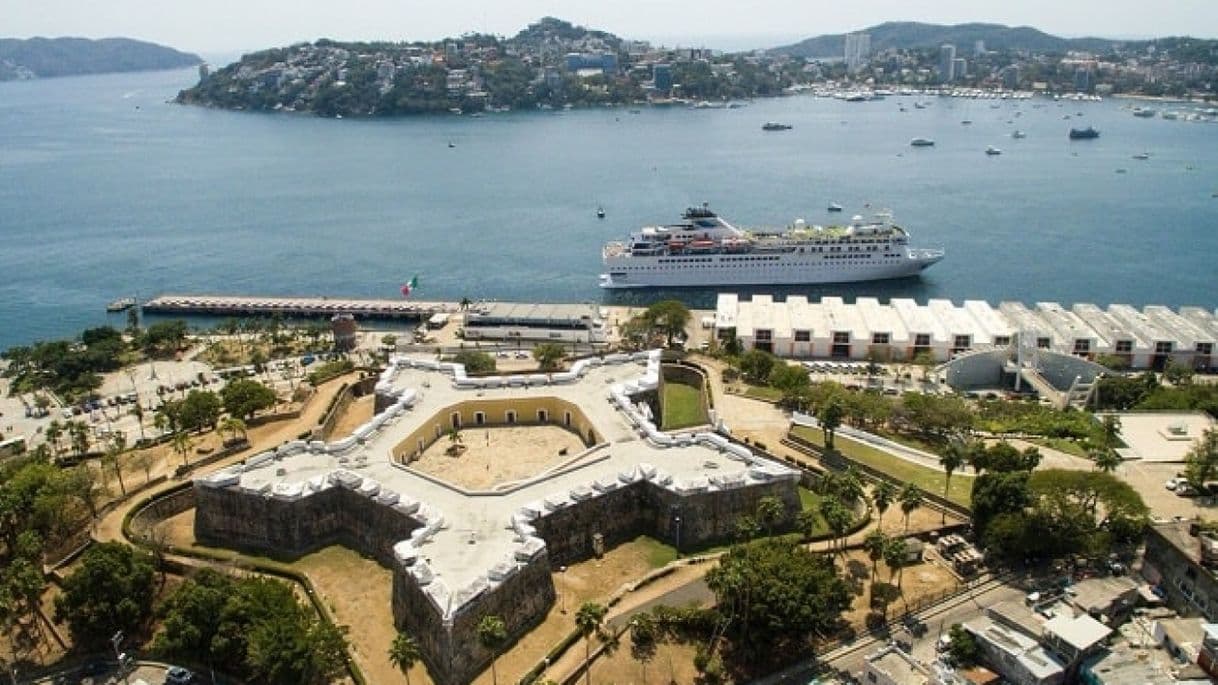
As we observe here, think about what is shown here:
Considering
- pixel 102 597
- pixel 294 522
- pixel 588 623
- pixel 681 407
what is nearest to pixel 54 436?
pixel 294 522

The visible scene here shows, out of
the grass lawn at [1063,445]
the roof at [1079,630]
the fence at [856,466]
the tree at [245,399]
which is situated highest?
the tree at [245,399]

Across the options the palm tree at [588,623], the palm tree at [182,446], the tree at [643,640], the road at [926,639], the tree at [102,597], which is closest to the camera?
the palm tree at [588,623]

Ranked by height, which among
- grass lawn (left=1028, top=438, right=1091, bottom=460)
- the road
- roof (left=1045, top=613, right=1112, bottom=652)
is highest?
roof (left=1045, top=613, right=1112, bottom=652)

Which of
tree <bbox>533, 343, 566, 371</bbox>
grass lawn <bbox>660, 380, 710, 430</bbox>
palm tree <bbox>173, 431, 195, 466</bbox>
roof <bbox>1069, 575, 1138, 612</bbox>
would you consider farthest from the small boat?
roof <bbox>1069, 575, 1138, 612</bbox>

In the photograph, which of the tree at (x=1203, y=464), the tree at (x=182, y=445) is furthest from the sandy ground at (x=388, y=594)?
the tree at (x=1203, y=464)

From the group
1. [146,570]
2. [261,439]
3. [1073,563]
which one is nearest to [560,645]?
[146,570]

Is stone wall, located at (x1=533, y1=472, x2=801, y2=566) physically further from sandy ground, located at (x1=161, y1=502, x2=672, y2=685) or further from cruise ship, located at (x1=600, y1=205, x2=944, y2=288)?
cruise ship, located at (x1=600, y1=205, x2=944, y2=288)

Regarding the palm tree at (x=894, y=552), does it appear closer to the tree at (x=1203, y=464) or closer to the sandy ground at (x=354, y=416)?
the tree at (x=1203, y=464)
